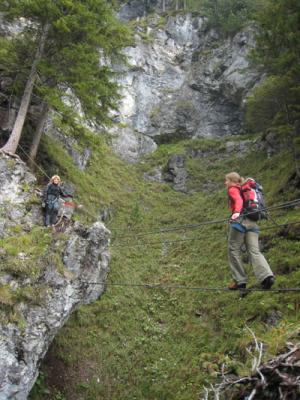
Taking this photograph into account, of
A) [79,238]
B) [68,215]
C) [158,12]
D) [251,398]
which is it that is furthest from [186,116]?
[251,398]

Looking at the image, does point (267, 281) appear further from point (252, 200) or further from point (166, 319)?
point (166, 319)

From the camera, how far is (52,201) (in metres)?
11.4

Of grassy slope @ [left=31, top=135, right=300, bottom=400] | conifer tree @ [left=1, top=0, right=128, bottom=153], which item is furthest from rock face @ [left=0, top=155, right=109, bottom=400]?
conifer tree @ [left=1, top=0, right=128, bottom=153]

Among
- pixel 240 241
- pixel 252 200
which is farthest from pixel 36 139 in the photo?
pixel 252 200

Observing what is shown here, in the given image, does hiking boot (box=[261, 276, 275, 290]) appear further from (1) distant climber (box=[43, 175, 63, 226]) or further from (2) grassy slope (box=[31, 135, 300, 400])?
(1) distant climber (box=[43, 175, 63, 226])

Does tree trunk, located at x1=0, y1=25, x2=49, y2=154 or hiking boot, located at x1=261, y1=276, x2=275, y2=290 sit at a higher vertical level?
tree trunk, located at x1=0, y1=25, x2=49, y2=154

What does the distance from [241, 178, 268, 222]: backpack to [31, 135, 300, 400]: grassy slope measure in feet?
6.22

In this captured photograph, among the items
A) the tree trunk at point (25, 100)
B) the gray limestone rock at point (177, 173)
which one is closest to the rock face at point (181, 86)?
the gray limestone rock at point (177, 173)

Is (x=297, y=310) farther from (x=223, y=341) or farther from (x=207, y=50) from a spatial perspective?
(x=207, y=50)

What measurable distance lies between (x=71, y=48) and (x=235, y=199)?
9526 mm

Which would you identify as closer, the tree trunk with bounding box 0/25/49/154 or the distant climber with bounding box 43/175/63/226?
the distant climber with bounding box 43/175/63/226

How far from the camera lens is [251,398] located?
3928 millimetres

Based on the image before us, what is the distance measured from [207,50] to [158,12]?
11082 millimetres

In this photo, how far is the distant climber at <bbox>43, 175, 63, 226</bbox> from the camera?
11297 millimetres
